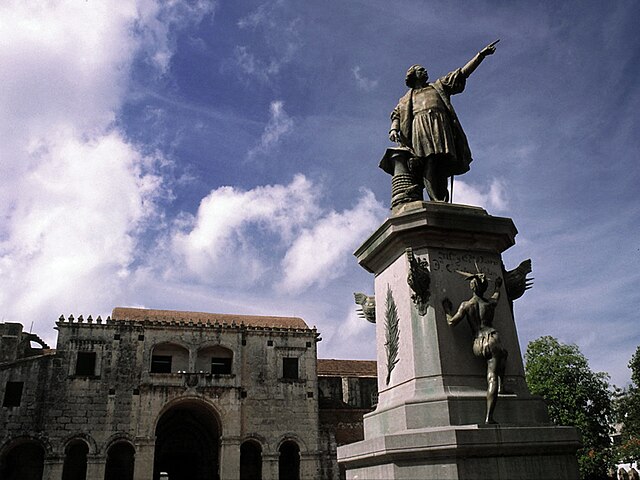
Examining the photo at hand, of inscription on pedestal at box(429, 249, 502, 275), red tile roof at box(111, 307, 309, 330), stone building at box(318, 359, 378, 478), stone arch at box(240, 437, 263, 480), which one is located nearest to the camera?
inscription on pedestal at box(429, 249, 502, 275)

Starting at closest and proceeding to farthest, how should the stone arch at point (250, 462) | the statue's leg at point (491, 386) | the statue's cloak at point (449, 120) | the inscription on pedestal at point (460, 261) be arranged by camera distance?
the statue's leg at point (491, 386) < the inscription on pedestal at point (460, 261) < the statue's cloak at point (449, 120) < the stone arch at point (250, 462)

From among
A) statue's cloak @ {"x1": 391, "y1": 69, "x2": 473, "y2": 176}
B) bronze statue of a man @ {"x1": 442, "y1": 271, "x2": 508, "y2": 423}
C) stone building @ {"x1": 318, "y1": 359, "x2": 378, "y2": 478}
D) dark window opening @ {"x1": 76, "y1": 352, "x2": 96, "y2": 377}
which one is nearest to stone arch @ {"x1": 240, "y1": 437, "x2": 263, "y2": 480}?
stone building @ {"x1": 318, "y1": 359, "x2": 378, "y2": 478}

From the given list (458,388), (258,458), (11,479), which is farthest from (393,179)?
(11,479)

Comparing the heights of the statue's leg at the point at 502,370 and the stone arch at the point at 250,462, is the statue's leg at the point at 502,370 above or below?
below

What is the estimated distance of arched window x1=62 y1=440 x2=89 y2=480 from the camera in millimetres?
27891

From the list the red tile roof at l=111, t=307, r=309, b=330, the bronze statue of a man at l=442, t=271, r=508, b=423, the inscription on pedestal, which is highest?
the red tile roof at l=111, t=307, r=309, b=330

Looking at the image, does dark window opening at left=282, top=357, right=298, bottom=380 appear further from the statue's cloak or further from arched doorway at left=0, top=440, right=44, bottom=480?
the statue's cloak

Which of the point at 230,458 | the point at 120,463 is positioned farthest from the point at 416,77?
the point at 120,463

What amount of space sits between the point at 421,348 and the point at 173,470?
91.7ft

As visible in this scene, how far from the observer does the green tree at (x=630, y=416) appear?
81.8 ft

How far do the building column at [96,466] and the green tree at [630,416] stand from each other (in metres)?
23.0

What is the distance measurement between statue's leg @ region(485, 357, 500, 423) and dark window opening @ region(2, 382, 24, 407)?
1046 inches

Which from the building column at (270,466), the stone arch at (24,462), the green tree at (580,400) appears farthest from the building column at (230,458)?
the green tree at (580,400)

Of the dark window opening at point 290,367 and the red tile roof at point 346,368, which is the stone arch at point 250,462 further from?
the red tile roof at point 346,368
